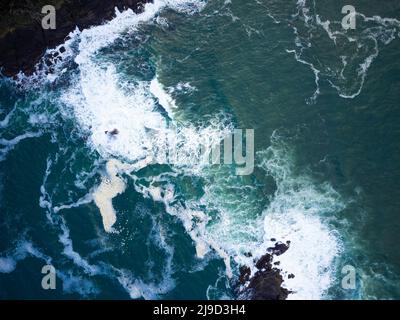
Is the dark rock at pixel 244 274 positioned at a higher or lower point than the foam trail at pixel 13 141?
lower

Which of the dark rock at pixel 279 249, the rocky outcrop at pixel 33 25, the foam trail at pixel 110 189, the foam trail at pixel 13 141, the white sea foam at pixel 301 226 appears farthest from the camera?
the rocky outcrop at pixel 33 25

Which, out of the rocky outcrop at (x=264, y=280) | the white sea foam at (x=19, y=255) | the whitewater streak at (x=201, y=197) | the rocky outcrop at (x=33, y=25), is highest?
the rocky outcrop at (x=33, y=25)

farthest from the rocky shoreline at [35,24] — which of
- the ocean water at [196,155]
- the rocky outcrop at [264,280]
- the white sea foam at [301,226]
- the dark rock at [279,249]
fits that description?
the rocky outcrop at [264,280]

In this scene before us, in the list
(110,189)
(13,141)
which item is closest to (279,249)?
(110,189)

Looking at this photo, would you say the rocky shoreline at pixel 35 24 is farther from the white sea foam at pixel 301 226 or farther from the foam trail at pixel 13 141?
the white sea foam at pixel 301 226

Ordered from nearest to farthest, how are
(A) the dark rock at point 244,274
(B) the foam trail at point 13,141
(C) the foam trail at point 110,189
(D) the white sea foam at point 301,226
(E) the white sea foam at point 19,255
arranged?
(D) the white sea foam at point 301,226 < (A) the dark rock at point 244,274 < (E) the white sea foam at point 19,255 < (C) the foam trail at point 110,189 < (B) the foam trail at point 13,141

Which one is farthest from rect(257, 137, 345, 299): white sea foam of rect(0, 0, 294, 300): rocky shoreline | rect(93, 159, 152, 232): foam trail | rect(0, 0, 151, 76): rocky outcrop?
rect(0, 0, 151, 76): rocky outcrop
